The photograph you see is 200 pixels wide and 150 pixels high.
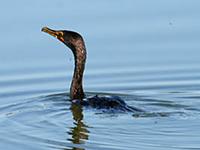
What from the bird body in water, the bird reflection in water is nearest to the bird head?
the bird body in water

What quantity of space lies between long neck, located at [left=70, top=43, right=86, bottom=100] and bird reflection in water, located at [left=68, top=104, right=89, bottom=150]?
1.91ft

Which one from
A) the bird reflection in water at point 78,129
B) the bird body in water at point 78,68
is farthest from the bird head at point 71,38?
the bird reflection in water at point 78,129

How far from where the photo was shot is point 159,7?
17.5 metres

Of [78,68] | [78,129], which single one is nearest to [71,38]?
[78,68]

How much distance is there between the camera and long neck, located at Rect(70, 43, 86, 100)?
1416 cm

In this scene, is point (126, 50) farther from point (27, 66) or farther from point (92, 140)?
point (92, 140)

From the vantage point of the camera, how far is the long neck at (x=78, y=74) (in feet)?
46.5

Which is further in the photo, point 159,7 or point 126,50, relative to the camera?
point 159,7

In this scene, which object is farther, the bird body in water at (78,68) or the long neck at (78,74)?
the long neck at (78,74)

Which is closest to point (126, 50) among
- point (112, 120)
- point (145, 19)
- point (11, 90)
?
point (145, 19)

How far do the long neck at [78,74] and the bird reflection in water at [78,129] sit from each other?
0.58 m

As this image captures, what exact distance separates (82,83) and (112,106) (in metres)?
1.85

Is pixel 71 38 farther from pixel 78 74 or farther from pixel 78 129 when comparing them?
pixel 78 129

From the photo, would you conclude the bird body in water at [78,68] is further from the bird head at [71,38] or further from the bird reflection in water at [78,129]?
the bird reflection in water at [78,129]
